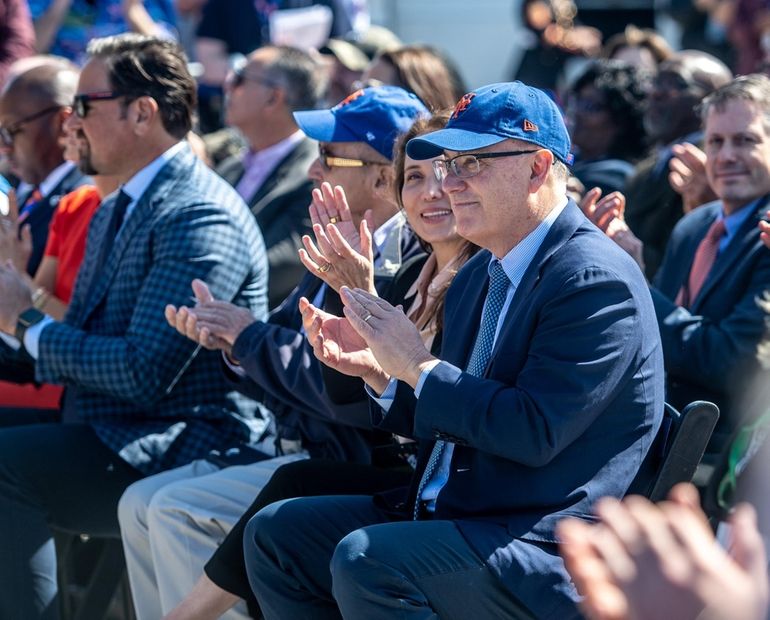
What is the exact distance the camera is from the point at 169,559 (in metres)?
3.86

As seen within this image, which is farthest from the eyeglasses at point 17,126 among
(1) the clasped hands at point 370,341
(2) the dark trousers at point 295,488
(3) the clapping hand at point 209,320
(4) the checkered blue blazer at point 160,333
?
(1) the clasped hands at point 370,341

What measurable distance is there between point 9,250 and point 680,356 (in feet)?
8.09

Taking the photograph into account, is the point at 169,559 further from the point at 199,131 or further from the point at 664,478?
the point at 199,131

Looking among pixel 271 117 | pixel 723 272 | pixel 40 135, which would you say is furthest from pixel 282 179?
pixel 723 272

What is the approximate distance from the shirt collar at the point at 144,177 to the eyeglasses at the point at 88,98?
284 millimetres

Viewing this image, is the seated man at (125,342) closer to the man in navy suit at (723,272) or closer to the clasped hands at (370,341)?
the clasped hands at (370,341)

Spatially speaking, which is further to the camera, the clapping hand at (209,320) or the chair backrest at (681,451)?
the clapping hand at (209,320)

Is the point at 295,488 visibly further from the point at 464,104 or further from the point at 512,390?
the point at 464,104

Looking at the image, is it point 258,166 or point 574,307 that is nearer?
point 574,307

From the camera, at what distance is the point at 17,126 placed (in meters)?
5.32

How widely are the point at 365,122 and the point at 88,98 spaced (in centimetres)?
113

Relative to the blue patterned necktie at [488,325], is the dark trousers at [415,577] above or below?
below

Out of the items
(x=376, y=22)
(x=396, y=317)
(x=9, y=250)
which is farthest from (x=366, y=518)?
(x=376, y=22)

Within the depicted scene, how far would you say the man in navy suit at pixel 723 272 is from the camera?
3797mm
